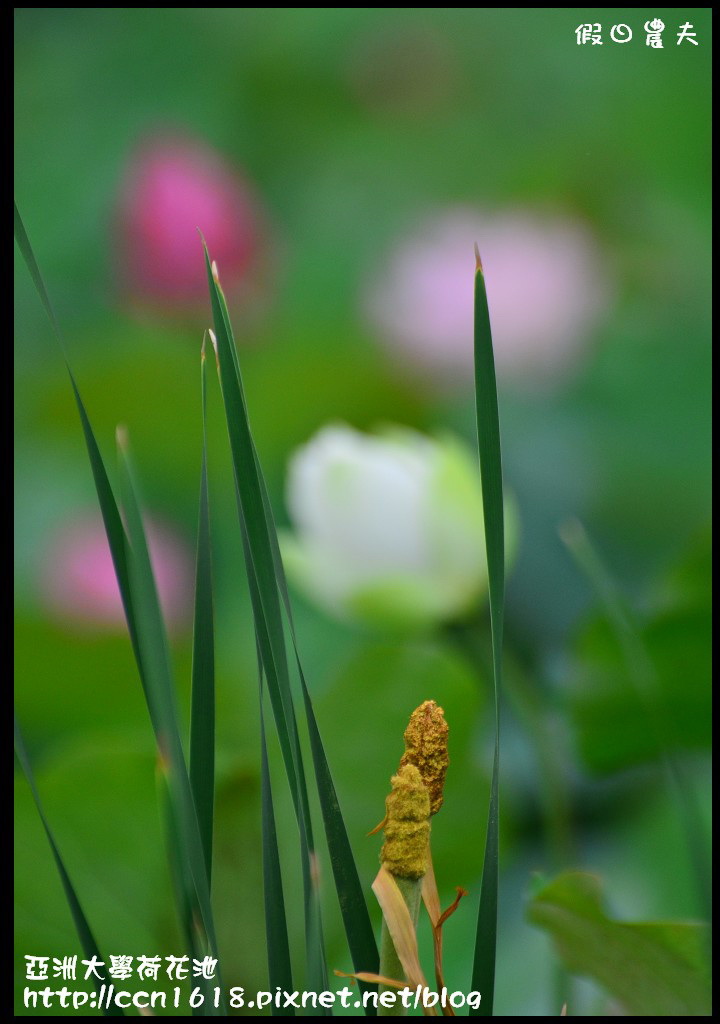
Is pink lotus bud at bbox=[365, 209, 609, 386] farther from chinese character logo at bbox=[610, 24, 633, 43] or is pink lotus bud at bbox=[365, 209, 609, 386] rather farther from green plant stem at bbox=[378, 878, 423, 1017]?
green plant stem at bbox=[378, 878, 423, 1017]

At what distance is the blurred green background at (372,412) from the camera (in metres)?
0.27

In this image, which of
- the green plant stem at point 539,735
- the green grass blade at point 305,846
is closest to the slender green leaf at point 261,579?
the green grass blade at point 305,846

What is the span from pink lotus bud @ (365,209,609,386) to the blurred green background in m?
0.02

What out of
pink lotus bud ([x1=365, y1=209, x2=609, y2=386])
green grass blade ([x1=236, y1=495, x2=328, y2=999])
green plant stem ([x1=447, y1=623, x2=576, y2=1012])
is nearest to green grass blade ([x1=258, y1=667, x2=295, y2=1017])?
green grass blade ([x1=236, y1=495, x2=328, y2=999])

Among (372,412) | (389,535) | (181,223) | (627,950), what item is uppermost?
(181,223)

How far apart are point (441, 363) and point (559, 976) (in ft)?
1.48

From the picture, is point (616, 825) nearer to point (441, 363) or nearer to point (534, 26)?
point (441, 363)

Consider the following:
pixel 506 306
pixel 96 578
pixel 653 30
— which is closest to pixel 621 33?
pixel 653 30

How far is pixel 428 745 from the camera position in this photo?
0.13 metres

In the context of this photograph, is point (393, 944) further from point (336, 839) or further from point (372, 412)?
point (372, 412)

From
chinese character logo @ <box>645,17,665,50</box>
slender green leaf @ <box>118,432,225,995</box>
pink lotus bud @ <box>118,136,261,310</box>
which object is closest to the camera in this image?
slender green leaf @ <box>118,432,225,995</box>

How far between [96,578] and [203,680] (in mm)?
353

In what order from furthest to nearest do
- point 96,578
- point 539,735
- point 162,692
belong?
1. point 96,578
2. point 539,735
3. point 162,692

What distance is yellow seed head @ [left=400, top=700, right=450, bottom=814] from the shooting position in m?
0.13
